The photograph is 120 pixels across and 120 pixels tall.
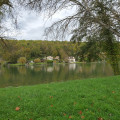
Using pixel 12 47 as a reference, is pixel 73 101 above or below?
below

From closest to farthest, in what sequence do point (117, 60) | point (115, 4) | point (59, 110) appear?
point (59, 110), point (115, 4), point (117, 60)

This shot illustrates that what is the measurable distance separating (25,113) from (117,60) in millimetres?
9914

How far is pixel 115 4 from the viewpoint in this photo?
367 cm

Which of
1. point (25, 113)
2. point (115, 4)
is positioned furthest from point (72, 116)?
point (115, 4)

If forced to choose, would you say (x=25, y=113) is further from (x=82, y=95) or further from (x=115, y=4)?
(x=115, y=4)

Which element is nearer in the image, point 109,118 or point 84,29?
point 109,118

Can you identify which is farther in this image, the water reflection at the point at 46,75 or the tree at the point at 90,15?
the water reflection at the point at 46,75

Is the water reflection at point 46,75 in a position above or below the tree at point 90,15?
below

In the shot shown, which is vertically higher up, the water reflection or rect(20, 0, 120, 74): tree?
rect(20, 0, 120, 74): tree

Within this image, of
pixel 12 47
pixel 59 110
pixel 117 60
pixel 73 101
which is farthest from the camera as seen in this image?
pixel 117 60

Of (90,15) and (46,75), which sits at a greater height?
(90,15)

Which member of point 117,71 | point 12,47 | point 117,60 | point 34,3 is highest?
point 34,3

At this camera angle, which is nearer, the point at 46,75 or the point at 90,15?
the point at 90,15

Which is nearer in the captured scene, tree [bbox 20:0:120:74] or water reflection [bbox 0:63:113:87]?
tree [bbox 20:0:120:74]
